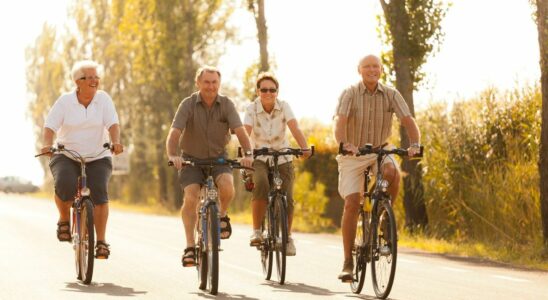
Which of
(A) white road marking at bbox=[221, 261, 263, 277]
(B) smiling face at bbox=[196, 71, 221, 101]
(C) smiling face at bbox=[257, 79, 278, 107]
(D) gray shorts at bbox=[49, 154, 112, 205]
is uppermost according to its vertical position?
(C) smiling face at bbox=[257, 79, 278, 107]

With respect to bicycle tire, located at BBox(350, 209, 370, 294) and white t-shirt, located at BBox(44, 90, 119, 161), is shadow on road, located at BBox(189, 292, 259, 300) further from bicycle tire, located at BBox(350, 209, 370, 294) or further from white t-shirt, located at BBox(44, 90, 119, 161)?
white t-shirt, located at BBox(44, 90, 119, 161)

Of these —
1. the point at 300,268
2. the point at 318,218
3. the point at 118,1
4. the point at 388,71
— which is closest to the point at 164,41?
the point at 118,1

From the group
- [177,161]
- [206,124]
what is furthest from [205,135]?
[177,161]

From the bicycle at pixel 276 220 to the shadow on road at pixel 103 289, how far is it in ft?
4.71

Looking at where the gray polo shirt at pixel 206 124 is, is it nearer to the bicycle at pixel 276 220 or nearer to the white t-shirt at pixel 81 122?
the bicycle at pixel 276 220

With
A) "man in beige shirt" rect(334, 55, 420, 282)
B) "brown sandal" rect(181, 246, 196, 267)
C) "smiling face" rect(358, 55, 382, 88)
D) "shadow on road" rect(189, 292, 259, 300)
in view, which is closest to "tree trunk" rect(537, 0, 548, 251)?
"man in beige shirt" rect(334, 55, 420, 282)

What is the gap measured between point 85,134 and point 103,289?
157cm

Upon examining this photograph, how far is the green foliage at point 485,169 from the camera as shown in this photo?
18.9 meters

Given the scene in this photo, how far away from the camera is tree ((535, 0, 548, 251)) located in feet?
54.5

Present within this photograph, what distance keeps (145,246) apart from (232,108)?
8.19 meters

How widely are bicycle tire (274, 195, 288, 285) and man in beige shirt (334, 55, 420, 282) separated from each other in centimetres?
81

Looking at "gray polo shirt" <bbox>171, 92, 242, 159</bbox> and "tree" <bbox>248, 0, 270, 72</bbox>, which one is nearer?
"gray polo shirt" <bbox>171, 92, 242, 159</bbox>

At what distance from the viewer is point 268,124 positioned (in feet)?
43.6

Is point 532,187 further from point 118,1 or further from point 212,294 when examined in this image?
point 118,1
